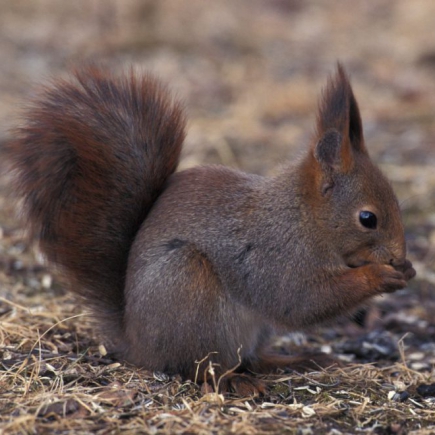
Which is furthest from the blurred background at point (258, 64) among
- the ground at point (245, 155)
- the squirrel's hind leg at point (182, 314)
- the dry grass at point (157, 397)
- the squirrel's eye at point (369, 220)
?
the squirrel's eye at point (369, 220)

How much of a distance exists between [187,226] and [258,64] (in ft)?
20.0

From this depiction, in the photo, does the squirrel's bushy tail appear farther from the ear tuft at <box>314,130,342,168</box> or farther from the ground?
the ear tuft at <box>314,130,342,168</box>

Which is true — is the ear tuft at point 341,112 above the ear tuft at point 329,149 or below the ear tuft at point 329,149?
above

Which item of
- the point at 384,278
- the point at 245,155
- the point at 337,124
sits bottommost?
the point at 384,278

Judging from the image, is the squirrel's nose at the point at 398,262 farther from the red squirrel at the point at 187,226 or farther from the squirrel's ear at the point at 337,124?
the squirrel's ear at the point at 337,124

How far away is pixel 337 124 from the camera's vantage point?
279 centimetres

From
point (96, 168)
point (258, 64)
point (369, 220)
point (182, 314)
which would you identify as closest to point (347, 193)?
point (369, 220)

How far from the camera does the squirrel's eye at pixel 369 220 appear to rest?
2714 mm

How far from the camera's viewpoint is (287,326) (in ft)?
9.06

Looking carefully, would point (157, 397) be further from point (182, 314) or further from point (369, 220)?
point (369, 220)

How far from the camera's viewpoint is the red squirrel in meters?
2.69

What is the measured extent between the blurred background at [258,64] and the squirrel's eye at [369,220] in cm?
153

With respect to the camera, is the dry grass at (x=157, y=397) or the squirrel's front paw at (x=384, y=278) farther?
the squirrel's front paw at (x=384, y=278)

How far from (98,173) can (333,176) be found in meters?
0.82
